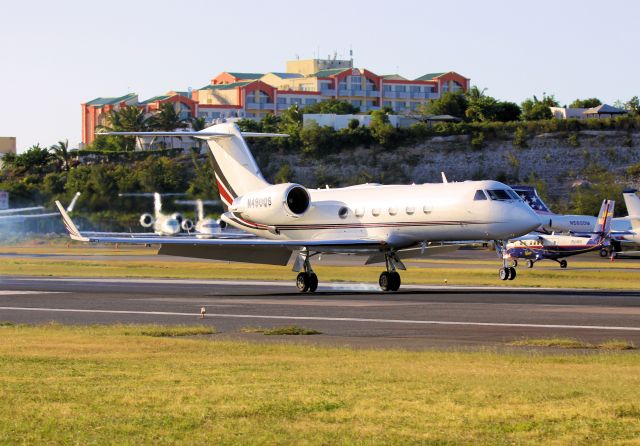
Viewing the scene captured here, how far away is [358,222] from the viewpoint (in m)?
43.4

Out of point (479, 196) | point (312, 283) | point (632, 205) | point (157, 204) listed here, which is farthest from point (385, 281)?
point (632, 205)

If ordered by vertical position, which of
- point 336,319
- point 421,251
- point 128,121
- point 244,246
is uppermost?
point 128,121

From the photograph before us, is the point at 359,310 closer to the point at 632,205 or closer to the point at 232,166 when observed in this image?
the point at 232,166

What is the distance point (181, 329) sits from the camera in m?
27.0

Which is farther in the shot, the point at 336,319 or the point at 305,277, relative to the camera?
the point at 305,277

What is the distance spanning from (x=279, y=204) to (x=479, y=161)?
97.6 meters

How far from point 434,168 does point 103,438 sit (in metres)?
130

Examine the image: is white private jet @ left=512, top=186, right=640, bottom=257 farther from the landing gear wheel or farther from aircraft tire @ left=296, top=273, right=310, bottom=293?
aircraft tire @ left=296, top=273, right=310, bottom=293

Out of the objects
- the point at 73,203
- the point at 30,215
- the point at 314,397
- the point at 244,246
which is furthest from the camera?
the point at 30,215

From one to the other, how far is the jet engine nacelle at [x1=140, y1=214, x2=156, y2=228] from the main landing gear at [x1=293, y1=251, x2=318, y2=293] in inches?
A: 1479

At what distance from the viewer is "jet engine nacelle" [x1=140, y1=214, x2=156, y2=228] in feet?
265

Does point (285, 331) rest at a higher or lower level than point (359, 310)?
higher

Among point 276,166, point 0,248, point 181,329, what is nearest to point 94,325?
point 181,329

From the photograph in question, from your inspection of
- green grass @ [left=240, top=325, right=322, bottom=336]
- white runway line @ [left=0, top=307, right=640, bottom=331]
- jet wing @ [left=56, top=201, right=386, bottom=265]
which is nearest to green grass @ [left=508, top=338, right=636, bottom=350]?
white runway line @ [left=0, top=307, right=640, bottom=331]
